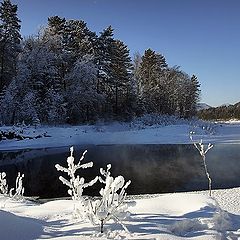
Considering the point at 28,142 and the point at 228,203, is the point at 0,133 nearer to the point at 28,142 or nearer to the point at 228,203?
the point at 28,142

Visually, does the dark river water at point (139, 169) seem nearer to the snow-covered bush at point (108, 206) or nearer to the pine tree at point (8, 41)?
the snow-covered bush at point (108, 206)

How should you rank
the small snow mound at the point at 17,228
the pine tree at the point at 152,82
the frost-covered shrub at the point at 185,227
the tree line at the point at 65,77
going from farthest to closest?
the pine tree at the point at 152,82
the tree line at the point at 65,77
the frost-covered shrub at the point at 185,227
the small snow mound at the point at 17,228

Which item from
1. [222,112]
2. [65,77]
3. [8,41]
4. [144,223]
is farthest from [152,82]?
[222,112]

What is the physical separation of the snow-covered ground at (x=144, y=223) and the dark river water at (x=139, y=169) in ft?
19.4

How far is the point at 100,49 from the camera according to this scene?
1741 inches

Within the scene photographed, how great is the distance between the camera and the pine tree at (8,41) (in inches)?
1410

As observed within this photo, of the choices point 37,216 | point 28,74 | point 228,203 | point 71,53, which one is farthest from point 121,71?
point 37,216

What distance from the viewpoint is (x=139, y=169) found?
16969 mm

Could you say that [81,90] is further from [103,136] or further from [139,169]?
[139,169]

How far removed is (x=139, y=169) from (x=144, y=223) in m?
11.7

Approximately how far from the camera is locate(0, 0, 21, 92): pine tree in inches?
1410

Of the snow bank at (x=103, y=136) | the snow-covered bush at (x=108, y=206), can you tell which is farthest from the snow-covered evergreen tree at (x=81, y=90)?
the snow-covered bush at (x=108, y=206)

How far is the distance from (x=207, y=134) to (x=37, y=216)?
30.0 meters

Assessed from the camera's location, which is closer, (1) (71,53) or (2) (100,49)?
(1) (71,53)
